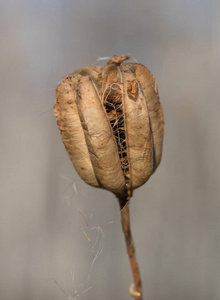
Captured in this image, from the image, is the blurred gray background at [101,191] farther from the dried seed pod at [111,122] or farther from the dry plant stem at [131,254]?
the dried seed pod at [111,122]

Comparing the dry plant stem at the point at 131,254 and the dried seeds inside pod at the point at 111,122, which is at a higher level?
the dried seeds inside pod at the point at 111,122

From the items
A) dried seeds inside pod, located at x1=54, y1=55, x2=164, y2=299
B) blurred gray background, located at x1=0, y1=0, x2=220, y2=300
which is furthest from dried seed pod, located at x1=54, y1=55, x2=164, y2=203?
blurred gray background, located at x1=0, y1=0, x2=220, y2=300

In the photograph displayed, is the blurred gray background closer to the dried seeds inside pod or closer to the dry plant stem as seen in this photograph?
the dry plant stem

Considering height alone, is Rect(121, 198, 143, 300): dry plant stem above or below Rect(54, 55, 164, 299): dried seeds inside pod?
below

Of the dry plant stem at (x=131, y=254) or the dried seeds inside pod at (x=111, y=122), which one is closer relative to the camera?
the dried seeds inside pod at (x=111, y=122)

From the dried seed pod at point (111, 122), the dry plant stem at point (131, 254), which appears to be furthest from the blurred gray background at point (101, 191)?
the dried seed pod at point (111, 122)

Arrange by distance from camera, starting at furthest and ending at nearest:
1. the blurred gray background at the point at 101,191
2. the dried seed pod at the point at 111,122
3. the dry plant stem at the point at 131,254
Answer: the blurred gray background at the point at 101,191
the dry plant stem at the point at 131,254
the dried seed pod at the point at 111,122
